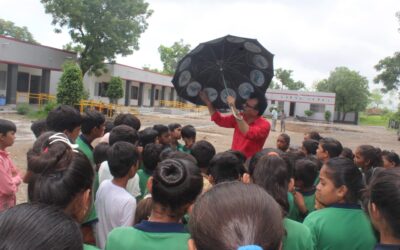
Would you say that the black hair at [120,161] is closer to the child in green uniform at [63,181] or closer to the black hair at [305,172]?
the child in green uniform at [63,181]

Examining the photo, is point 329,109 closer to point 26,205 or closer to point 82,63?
point 82,63

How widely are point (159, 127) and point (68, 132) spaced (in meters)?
1.59

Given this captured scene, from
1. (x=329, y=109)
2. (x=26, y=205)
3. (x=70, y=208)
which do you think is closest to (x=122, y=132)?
(x=70, y=208)

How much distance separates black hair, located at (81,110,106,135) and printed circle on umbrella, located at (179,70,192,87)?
1.05 m

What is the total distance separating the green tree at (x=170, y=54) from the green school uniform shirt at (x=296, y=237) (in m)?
61.5

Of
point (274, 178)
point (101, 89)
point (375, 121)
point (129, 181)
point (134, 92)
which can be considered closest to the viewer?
point (274, 178)

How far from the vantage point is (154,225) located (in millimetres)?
1982

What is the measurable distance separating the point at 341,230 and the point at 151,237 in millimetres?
1223

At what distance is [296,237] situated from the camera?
6.79 ft

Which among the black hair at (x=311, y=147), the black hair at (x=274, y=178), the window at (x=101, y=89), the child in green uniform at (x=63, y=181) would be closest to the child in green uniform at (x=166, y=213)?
the child in green uniform at (x=63, y=181)

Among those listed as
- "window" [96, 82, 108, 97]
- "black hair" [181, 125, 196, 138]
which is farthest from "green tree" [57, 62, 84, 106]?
"black hair" [181, 125, 196, 138]

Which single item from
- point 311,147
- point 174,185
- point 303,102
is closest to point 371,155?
point 311,147

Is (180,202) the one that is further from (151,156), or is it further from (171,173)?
(151,156)

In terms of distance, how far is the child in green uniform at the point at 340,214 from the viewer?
2.44m
